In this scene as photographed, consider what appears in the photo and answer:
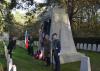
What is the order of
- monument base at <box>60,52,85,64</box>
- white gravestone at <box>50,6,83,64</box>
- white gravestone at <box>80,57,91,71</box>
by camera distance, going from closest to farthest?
white gravestone at <box>80,57,91,71</box> → monument base at <box>60,52,85,64</box> → white gravestone at <box>50,6,83,64</box>

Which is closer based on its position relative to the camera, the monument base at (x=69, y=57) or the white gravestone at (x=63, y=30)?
the monument base at (x=69, y=57)

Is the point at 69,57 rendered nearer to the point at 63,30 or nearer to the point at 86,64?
the point at 63,30

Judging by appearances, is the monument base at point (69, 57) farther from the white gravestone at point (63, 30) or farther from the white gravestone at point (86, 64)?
the white gravestone at point (86, 64)

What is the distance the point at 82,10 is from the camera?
1542 inches

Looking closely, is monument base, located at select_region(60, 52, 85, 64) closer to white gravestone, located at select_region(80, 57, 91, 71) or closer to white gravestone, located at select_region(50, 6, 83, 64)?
white gravestone, located at select_region(50, 6, 83, 64)

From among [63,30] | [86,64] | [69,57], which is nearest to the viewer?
[86,64]

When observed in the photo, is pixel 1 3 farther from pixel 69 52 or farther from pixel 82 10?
pixel 82 10

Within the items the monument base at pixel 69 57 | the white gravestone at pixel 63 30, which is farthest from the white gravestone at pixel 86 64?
the white gravestone at pixel 63 30

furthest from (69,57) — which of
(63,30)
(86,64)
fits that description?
(86,64)

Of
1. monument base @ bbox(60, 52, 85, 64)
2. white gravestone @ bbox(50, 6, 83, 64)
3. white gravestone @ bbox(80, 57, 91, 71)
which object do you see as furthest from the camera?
white gravestone @ bbox(50, 6, 83, 64)

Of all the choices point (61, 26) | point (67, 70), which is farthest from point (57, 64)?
point (61, 26)

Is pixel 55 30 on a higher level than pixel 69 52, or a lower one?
higher

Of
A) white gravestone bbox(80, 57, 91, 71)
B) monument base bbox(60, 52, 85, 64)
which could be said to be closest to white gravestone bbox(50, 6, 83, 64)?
monument base bbox(60, 52, 85, 64)

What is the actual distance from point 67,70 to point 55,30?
199 inches
